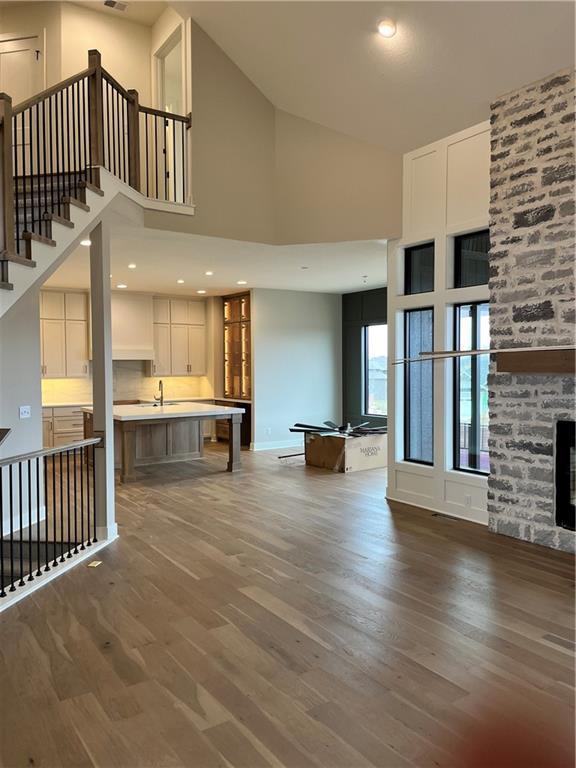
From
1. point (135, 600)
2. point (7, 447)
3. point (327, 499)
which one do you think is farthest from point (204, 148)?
point (135, 600)

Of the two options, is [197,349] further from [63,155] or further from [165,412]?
[63,155]

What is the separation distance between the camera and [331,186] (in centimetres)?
655

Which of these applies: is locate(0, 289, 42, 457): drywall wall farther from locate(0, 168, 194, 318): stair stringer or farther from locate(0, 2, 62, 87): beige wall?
locate(0, 2, 62, 87): beige wall

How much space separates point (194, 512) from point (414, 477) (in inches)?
97.9

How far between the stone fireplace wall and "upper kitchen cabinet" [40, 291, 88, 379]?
24.8 ft

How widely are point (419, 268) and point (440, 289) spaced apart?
0.55m

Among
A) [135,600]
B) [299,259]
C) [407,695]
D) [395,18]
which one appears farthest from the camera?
[299,259]

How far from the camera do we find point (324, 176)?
21.6 ft

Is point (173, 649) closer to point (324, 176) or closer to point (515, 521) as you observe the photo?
point (515, 521)

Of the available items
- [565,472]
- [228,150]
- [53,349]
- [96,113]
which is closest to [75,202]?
[96,113]

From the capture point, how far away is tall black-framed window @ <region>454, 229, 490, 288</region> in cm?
551

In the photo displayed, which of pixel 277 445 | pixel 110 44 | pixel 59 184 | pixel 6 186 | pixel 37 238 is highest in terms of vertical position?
pixel 110 44

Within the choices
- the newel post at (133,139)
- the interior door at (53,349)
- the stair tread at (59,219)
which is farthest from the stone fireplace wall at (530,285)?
the interior door at (53,349)

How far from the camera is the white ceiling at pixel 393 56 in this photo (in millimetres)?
4426
